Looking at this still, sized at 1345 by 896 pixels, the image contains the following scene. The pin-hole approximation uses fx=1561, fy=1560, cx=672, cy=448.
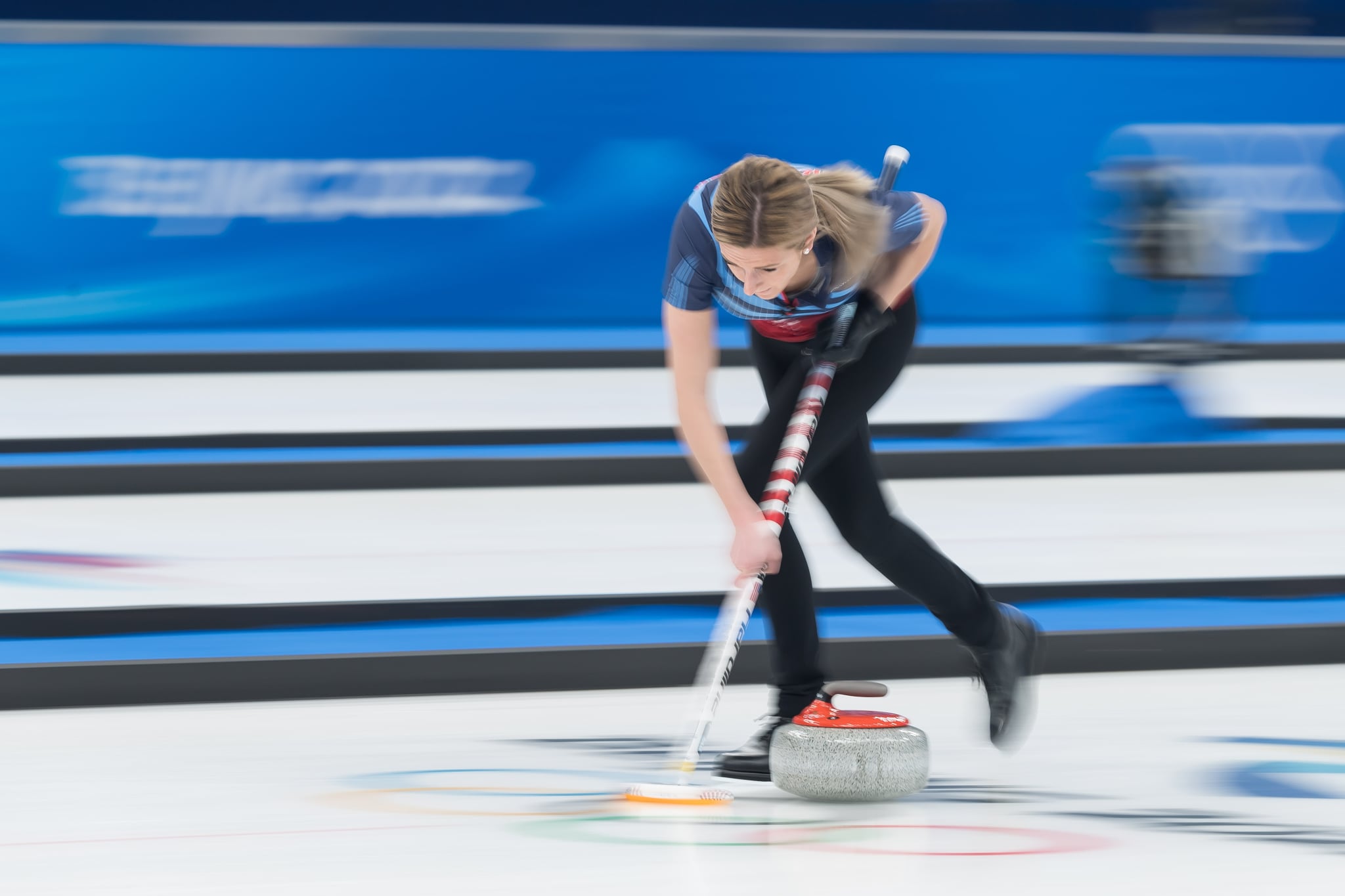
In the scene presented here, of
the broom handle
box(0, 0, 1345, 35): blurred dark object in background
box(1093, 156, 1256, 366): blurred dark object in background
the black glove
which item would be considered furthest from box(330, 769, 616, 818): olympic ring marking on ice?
box(0, 0, 1345, 35): blurred dark object in background

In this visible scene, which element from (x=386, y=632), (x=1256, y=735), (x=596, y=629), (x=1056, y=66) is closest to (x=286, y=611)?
(x=386, y=632)

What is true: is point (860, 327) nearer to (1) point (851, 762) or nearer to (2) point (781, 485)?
(2) point (781, 485)

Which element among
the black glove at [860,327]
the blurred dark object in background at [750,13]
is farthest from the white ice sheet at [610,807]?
the blurred dark object in background at [750,13]

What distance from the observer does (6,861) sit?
1.81m

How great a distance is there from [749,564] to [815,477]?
0.81 ft

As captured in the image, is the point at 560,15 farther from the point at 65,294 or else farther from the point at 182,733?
the point at 182,733

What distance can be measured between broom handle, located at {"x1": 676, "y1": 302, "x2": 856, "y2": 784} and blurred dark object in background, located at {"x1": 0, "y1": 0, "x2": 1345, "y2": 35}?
701cm

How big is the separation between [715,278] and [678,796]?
668 mm

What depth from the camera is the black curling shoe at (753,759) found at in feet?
7.01

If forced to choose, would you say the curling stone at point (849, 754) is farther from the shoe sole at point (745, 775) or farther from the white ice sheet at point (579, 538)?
the white ice sheet at point (579, 538)

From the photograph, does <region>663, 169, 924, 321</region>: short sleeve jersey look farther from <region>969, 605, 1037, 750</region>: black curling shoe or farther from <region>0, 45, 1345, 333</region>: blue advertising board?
<region>0, 45, 1345, 333</region>: blue advertising board

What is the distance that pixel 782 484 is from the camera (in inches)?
79.0

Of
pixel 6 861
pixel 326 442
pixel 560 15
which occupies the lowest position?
pixel 6 861

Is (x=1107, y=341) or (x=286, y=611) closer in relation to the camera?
(x=286, y=611)
